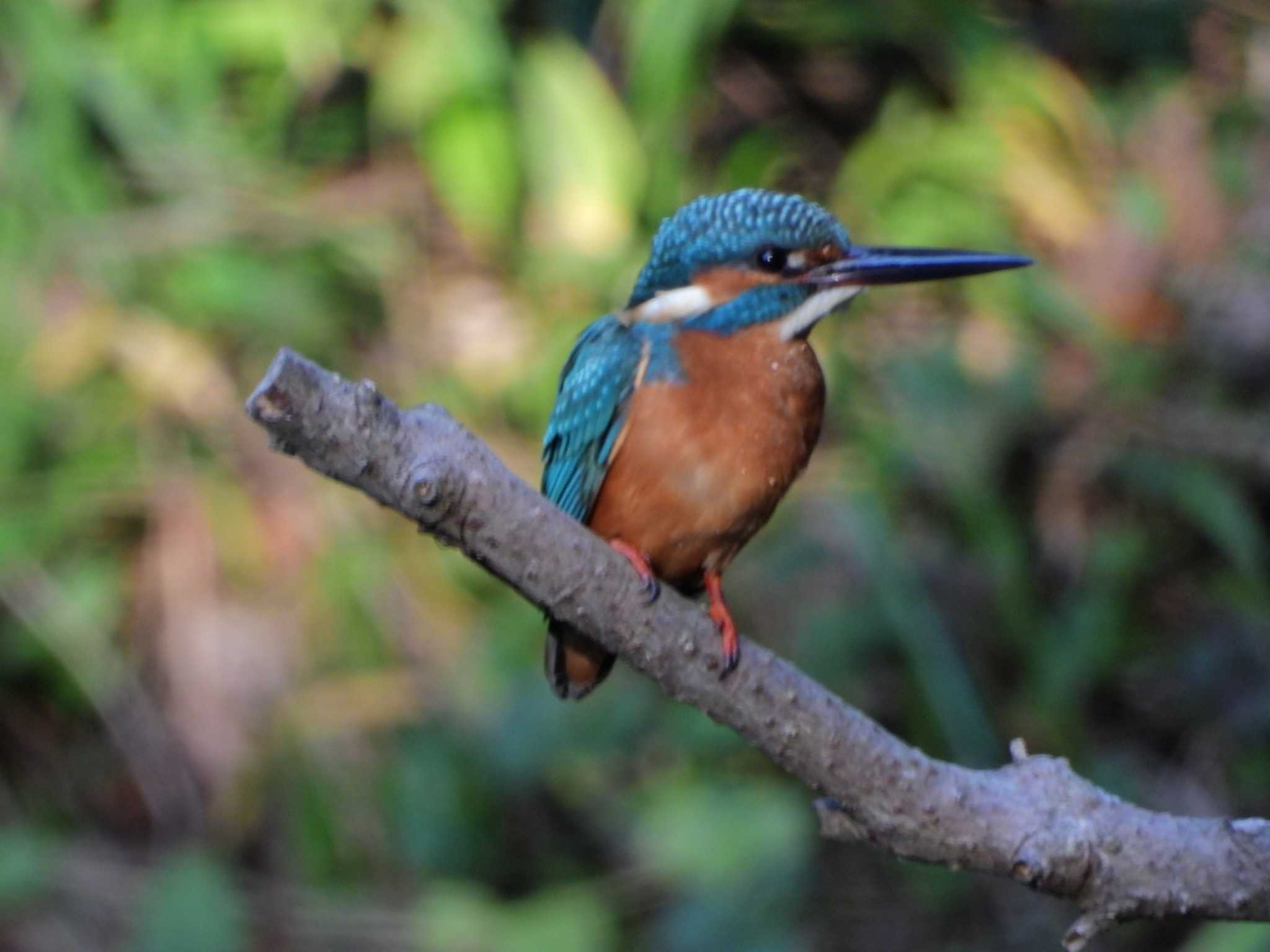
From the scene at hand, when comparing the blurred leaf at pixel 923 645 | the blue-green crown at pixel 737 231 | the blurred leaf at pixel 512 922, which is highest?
the blurred leaf at pixel 923 645

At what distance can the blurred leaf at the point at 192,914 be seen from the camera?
2826 mm

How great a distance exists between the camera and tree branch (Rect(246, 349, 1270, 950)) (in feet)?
4.77

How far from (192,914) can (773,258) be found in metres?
1.76

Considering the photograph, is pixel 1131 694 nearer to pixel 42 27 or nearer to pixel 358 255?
pixel 358 255

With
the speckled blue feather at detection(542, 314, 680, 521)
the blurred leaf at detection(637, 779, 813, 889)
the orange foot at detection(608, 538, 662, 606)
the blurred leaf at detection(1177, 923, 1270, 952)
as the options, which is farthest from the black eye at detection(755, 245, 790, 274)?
the blurred leaf at detection(637, 779, 813, 889)

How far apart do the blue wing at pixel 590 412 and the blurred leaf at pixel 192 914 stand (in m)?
1.39

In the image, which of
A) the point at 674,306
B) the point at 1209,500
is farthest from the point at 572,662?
the point at 1209,500

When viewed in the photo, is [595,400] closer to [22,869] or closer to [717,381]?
[717,381]

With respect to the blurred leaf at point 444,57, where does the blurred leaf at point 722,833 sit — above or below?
below

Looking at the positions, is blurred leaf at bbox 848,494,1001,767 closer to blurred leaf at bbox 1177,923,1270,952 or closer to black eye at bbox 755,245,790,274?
blurred leaf at bbox 1177,923,1270,952

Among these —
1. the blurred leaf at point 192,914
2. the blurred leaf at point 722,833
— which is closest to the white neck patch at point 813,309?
the blurred leaf at point 722,833

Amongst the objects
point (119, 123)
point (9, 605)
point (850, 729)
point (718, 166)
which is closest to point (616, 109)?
point (718, 166)

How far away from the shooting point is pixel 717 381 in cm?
171

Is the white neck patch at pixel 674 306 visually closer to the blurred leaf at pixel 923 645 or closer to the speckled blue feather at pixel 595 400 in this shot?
the speckled blue feather at pixel 595 400
